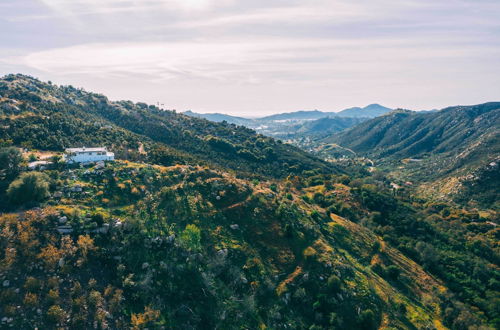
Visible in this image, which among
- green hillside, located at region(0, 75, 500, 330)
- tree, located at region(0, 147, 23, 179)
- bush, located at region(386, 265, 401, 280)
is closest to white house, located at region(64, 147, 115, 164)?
green hillside, located at region(0, 75, 500, 330)

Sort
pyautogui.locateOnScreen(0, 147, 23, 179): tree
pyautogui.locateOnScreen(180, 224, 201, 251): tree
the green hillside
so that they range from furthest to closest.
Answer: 1. pyautogui.locateOnScreen(0, 147, 23, 179): tree
2. pyautogui.locateOnScreen(180, 224, 201, 251): tree
3. the green hillside

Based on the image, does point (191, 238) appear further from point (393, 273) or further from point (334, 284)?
point (393, 273)

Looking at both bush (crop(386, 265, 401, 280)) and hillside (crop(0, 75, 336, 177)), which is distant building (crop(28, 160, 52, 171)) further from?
bush (crop(386, 265, 401, 280))

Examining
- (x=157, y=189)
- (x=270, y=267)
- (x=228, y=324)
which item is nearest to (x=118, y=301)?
(x=228, y=324)

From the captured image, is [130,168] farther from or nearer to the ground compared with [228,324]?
farther from the ground

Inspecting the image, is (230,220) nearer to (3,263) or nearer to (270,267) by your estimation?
(270,267)

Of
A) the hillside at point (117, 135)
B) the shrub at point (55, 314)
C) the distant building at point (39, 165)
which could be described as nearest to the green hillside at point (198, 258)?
the shrub at point (55, 314)

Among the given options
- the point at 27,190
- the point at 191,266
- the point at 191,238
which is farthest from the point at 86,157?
the point at 191,266
